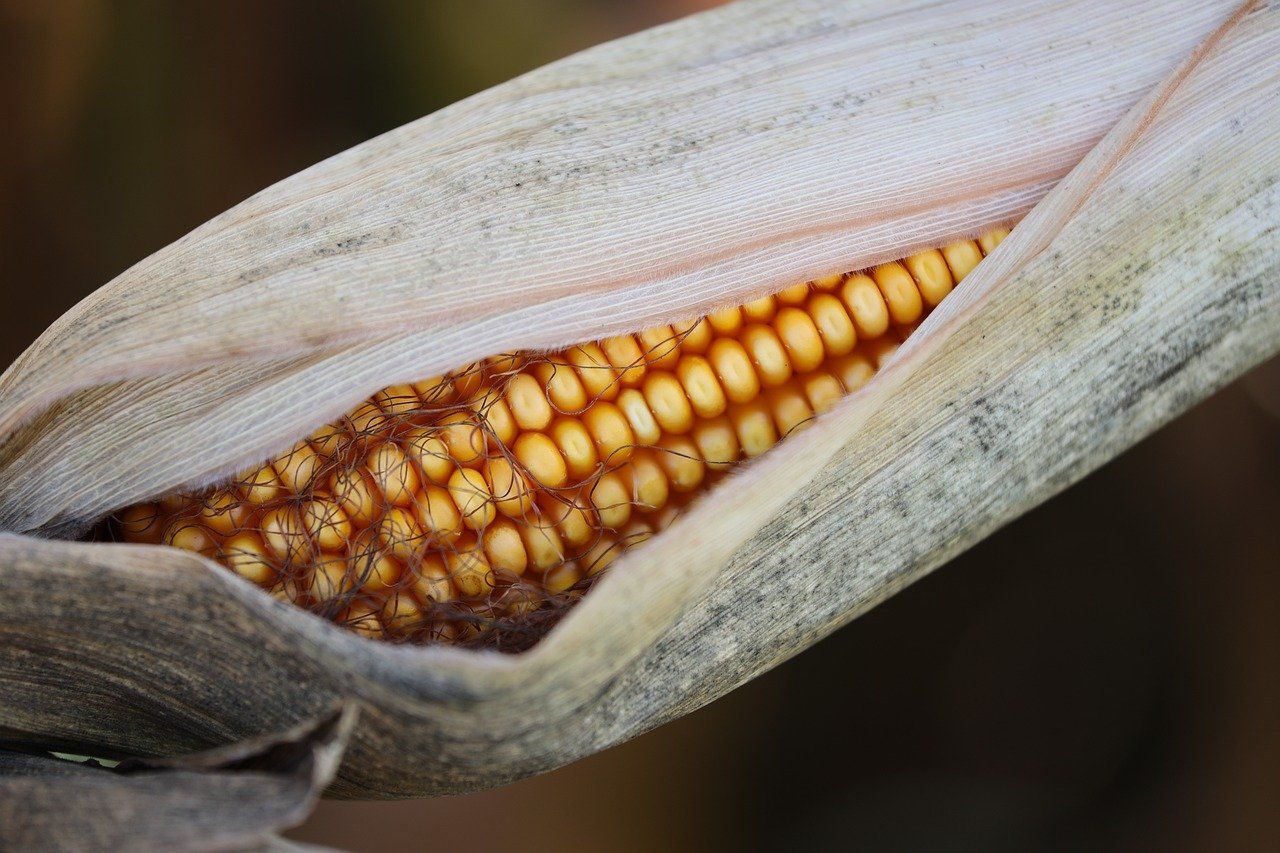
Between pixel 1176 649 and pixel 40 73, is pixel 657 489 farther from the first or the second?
pixel 40 73

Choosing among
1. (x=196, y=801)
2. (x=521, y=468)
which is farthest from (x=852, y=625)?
(x=196, y=801)

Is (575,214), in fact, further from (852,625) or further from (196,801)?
(852,625)

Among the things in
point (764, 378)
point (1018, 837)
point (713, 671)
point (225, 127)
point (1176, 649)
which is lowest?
point (1018, 837)

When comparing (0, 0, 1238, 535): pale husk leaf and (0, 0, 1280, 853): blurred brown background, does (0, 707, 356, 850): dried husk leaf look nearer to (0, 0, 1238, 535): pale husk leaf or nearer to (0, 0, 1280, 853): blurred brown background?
(0, 0, 1238, 535): pale husk leaf

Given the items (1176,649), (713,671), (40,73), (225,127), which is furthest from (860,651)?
(40,73)

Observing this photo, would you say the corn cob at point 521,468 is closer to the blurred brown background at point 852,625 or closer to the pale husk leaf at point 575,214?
the pale husk leaf at point 575,214

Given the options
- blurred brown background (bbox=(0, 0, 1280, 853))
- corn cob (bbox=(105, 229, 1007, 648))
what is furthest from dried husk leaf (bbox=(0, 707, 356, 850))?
blurred brown background (bbox=(0, 0, 1280, 853))
